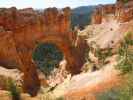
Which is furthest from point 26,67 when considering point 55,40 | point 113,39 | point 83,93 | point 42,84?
point 83,93

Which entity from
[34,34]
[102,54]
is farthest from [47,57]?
[102,54]

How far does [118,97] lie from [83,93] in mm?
5151

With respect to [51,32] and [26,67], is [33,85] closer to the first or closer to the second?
[26,67]

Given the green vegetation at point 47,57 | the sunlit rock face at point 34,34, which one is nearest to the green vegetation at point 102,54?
the sunlit rock face at point 34,34

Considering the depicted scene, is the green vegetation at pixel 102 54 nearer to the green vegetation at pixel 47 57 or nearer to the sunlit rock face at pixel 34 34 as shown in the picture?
the sunlit rock face at pixel 34 34

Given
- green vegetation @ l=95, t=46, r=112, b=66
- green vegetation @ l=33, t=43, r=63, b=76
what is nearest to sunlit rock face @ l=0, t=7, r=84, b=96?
green vegetation @ l=95, t=46, r=112, b=66

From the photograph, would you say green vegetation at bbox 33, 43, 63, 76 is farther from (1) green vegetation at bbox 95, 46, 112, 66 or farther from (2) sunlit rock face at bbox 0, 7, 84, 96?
(1) green vegetation at bbox 95, 46, 112, 66

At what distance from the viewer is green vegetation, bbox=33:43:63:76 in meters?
50.7

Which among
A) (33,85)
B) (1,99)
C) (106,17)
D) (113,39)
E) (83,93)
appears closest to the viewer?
(1,99)

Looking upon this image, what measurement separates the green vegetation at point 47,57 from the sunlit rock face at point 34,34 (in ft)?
32.5

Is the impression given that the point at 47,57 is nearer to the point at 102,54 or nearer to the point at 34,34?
the point at 34,34

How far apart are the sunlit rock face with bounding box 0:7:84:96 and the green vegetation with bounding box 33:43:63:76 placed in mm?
9904

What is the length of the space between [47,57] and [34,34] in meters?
19.7

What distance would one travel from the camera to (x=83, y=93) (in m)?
17.0
